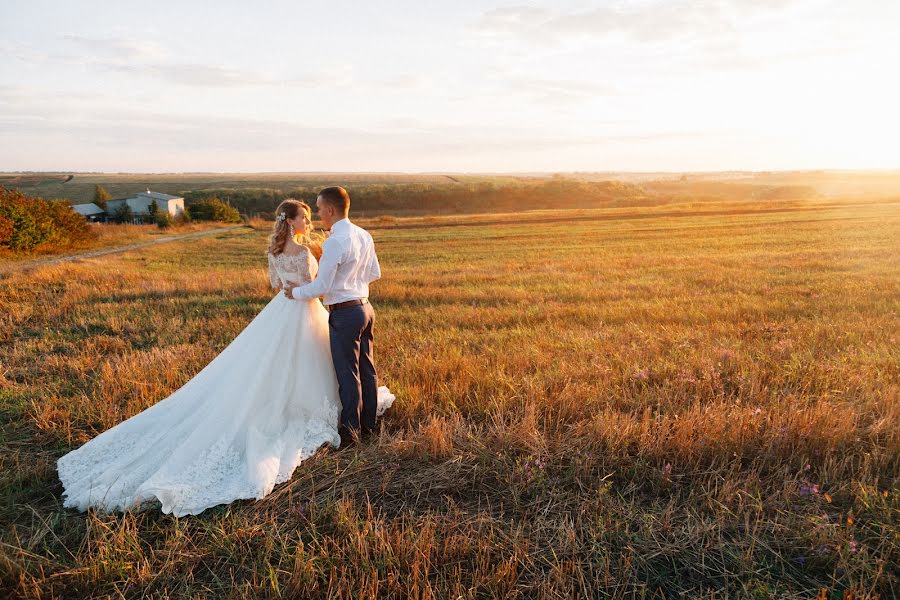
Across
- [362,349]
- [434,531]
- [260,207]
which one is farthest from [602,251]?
[260,207]

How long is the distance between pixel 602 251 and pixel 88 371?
23444 millimetres

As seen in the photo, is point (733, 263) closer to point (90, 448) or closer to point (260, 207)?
point (90, 448)

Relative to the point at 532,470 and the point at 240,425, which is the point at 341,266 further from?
the point at 532,470

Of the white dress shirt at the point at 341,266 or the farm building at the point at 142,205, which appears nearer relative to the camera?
the white dress shirt at the point at 341,266

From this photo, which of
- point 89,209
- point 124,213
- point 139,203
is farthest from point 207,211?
point 89,209

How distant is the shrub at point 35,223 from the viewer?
96.8 feet

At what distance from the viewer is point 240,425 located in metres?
5.23

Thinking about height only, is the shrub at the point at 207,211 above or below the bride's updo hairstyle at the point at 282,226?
above

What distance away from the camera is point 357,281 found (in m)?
5.50

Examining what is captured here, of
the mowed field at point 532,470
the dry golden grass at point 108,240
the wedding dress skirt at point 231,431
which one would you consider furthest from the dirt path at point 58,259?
the wedding dress skirt at point 231,431

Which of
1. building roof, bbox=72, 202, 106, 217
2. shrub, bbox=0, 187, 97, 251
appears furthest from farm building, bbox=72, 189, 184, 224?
shrub, bbox=0, 187, 97, 251

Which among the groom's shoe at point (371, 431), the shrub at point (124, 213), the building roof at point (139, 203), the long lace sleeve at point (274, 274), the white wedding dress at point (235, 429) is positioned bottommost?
the groom's shoe at point (371, 431)

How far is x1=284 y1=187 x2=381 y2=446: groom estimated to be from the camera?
522 centimetres

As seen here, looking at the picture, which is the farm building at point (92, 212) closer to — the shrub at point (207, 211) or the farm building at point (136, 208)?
the farm building at point (136, 208)
